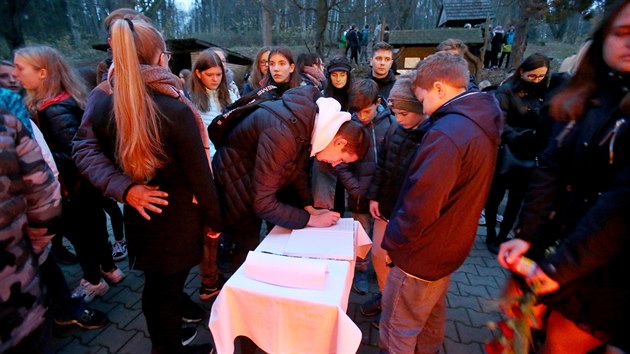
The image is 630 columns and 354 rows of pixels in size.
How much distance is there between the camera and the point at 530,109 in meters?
3.21

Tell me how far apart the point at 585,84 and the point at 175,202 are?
187 centimetres

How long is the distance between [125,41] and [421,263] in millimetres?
1626

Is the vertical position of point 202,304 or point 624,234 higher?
point 624,234

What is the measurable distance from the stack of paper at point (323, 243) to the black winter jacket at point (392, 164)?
358 mm

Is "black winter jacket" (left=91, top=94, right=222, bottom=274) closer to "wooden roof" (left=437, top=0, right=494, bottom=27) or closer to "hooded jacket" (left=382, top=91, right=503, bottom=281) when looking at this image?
"hooded jacket" (left=382, top=91, right=503, bottom=281)

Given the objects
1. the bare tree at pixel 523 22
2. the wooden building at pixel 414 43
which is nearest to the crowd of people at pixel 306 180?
the wooden building at pixel 414 43

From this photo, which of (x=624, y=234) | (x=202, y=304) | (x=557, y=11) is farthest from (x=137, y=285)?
(x=557, y=11)

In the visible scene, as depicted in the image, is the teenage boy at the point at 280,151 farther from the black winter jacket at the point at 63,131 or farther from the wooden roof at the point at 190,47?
the wooden roof at the point at 190,47

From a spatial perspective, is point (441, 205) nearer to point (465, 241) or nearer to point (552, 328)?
point (465, 241)

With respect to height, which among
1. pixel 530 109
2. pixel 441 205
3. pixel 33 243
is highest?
pixel 530 109

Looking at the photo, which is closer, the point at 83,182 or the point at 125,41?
the point at 125,41

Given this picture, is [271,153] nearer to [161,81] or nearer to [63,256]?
[161,81]

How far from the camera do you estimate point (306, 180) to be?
7.12ft

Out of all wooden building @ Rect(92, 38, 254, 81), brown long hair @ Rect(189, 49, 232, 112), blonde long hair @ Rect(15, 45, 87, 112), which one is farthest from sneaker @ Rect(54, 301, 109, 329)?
wooden building @ Rect(92, 38, 254, 81)
